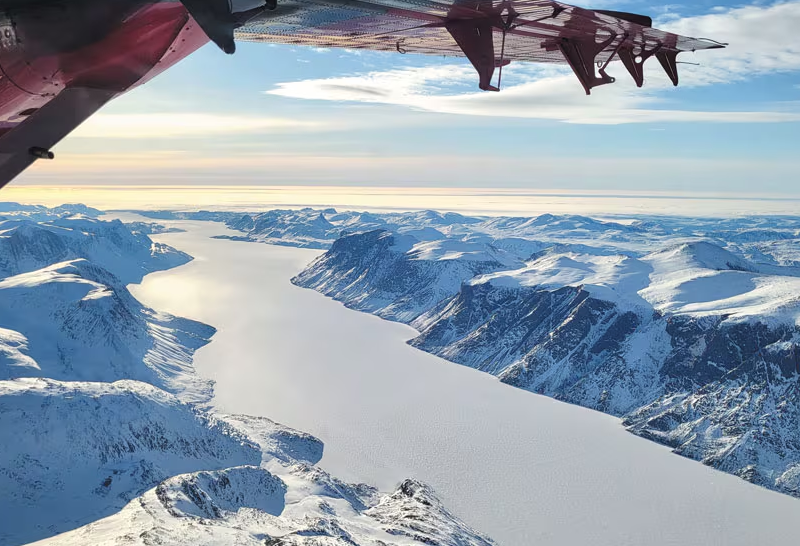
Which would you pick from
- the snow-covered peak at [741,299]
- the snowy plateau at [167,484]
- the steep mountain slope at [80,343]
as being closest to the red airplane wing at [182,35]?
the snowy plateau at [167,484]

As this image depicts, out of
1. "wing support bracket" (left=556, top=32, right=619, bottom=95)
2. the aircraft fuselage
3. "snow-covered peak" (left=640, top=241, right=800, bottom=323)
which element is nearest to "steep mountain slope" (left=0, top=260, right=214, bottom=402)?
"snow-covered peak" (left=640, top=241, right=800, bottom=323)

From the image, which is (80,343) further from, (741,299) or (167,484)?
(741,299)

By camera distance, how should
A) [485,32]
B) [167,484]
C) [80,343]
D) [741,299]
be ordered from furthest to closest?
[80,343] < [741,299] < [167,484] < [485,32]

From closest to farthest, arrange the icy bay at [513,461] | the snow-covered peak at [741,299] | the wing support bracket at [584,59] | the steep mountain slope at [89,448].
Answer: the wing support bracket at [584,59] → the steep mountain slope at [89,448] → the icy bay at [513,461] → the snow-covered peak at [741,299]

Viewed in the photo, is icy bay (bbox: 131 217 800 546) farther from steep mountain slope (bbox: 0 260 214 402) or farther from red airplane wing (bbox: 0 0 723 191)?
red airplane wing (bbox: 0 0 723 191)

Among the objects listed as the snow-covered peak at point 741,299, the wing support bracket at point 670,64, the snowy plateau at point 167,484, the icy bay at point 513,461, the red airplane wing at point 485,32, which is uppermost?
the red airplane wing at point 485,32

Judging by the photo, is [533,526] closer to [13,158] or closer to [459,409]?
[459,409]

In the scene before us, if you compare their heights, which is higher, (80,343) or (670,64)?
(670,64)

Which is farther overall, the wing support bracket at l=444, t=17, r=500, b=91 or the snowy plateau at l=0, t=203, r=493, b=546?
the snowy plateau at l=0, t=203, r=493, b=546

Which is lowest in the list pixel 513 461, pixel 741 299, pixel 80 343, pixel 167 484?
pixel 513 461

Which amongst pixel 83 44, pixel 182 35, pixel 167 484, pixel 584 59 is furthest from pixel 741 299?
pixel 83 44

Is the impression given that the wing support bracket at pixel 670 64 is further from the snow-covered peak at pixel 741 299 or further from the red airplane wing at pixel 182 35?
the snow-covered peak at pixel 741 299
